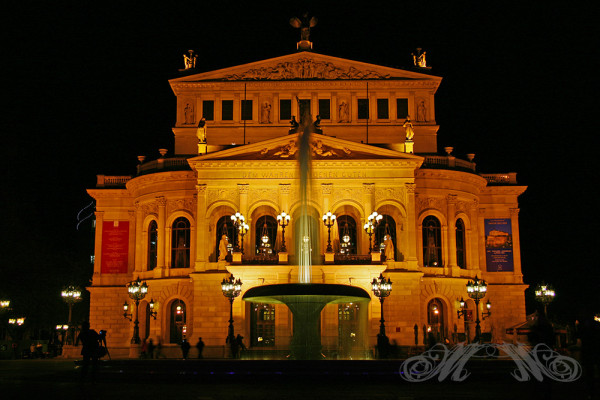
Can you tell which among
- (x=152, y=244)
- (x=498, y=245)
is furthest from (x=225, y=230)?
(x=498, y=245)

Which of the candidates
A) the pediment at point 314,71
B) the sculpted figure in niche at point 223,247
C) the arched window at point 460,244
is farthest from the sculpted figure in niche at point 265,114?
the arched window at point 460,244

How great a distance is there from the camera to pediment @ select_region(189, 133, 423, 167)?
46.1m

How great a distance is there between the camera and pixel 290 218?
46.2 meters

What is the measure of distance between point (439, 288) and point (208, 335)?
14.4 meters

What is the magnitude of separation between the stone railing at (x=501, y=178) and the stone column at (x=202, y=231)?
19895mm

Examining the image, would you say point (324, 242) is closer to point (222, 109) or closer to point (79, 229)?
point (222, 109)

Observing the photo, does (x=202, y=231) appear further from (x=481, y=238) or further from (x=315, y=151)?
(x=481, y=238)

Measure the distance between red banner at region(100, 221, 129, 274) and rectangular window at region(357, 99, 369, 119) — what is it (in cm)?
1756

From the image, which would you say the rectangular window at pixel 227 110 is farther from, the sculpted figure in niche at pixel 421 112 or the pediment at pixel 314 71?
the sculpted figure in niche at pixel 421 112

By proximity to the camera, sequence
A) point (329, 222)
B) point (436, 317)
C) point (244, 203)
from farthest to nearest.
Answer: point (436, 317) → point (244, 203) → point (329, 222)

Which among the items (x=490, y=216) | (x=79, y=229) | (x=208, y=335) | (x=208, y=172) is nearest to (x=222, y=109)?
(x=208, y=172)

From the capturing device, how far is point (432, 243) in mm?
49094

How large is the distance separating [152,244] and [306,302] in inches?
1017

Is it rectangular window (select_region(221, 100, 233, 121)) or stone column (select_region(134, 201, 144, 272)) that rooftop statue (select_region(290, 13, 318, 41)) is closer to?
rectangular window (select_region(221, 100, 233, 121))
